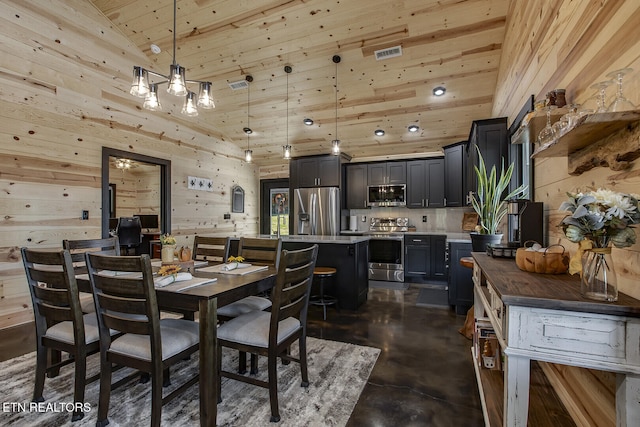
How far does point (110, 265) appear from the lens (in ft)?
5.24

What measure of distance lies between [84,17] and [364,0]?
10.7ft

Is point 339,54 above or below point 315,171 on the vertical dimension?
above

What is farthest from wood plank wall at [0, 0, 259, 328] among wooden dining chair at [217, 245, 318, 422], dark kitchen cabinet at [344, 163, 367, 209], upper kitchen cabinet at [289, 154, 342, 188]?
dark kitchen cabinet at [344, 163, 367, 209]

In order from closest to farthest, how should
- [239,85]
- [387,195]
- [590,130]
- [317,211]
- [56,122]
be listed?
[590,130]
[56,122]
[239,85]
[387,195]
[317,211]

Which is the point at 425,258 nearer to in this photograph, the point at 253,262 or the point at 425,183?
the point at 425,183

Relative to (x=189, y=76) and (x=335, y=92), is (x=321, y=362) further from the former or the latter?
(x=189, y=76)

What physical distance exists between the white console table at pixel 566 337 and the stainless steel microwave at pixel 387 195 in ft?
15.6

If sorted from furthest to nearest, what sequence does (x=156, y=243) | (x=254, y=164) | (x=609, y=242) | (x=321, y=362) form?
(x=254, y=164) → (x=156, y=243) → (x=321, y=362) → (x=609, y=242)

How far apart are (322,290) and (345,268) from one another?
1.31 ft

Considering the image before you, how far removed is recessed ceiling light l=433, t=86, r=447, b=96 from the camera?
4.22 m

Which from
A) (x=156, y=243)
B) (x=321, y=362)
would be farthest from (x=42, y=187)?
(x=321, y=362)

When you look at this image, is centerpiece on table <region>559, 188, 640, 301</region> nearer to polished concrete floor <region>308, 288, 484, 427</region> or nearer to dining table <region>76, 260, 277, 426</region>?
polished concrete floor <region>308, 288, 484, 427</region>

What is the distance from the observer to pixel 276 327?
5.81 feet

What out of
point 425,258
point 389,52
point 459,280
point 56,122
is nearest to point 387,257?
point 425,258
